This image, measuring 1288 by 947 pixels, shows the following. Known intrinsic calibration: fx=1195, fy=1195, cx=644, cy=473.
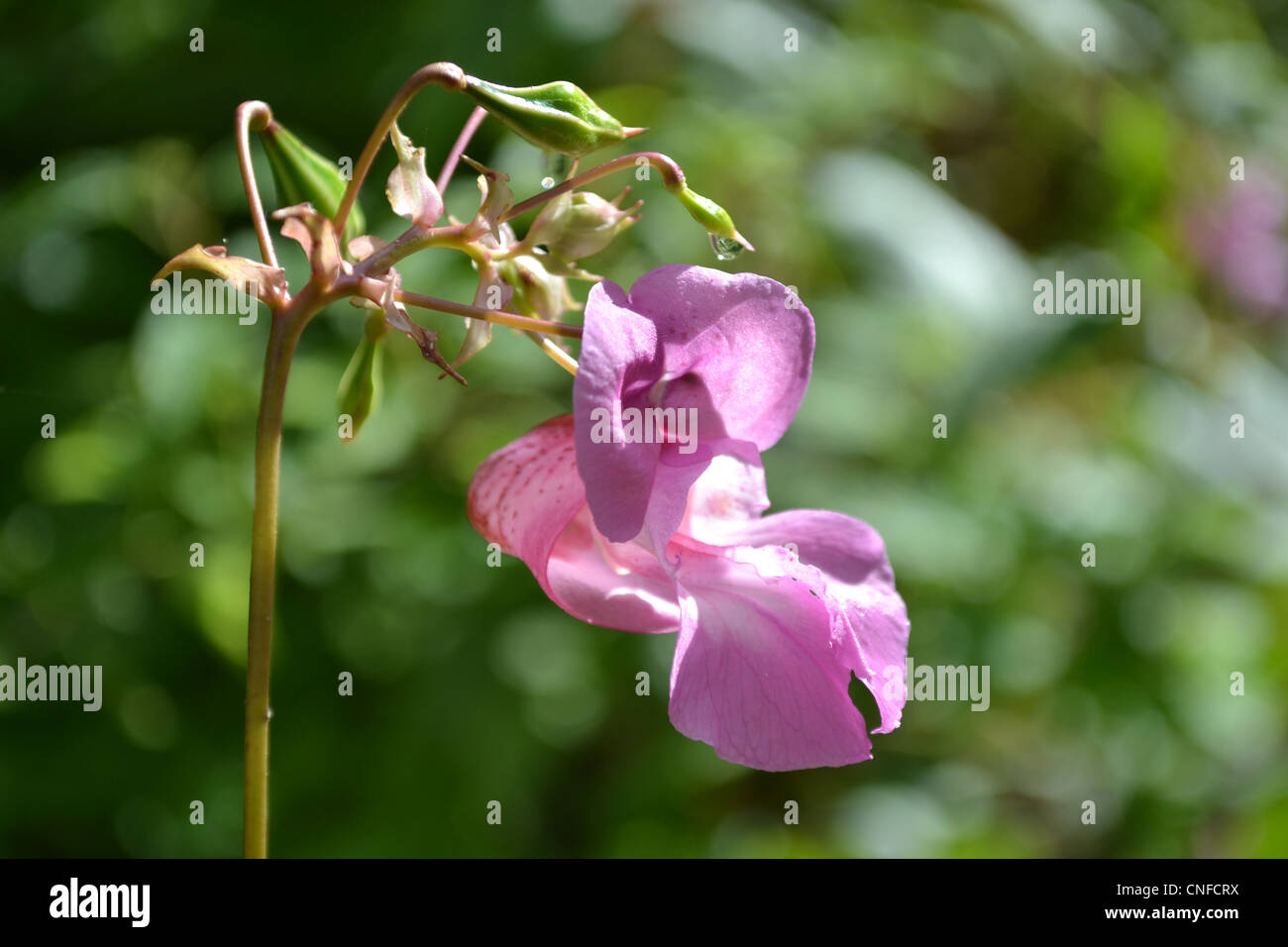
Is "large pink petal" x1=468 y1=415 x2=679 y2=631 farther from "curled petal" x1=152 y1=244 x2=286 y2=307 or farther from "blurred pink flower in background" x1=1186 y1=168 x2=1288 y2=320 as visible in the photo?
"blurred pink flower in background" x1=1186 y1=168 x2=1288 y2=320

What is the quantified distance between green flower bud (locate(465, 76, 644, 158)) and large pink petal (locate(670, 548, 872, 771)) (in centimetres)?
23

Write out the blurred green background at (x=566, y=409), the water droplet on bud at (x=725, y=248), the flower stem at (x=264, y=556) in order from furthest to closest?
the blurred green background at (x=566, y=409) < the water droplet on bud at (x=725, y=248) < the flower stem at (x=264, y=556)

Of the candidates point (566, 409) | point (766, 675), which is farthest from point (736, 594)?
point (566, 409)

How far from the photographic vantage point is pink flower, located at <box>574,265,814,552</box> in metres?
Result: 0.55

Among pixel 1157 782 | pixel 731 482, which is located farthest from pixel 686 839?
pixel 731 482

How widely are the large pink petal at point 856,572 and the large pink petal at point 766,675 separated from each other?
21 mm

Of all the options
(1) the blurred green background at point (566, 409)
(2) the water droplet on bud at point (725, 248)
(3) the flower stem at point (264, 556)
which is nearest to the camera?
(3) the flower stem at point (264, 556)

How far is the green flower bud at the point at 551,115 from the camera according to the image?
551 millimetres

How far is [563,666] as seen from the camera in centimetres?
173

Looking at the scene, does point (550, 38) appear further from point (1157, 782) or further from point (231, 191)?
point (1157, 782)

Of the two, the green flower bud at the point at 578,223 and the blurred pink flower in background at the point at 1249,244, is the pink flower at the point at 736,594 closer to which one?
the green flower bud at the point at 578,223

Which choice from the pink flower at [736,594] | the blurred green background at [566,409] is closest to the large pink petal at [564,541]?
the pink flower at [736,594]

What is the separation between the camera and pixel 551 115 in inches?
21.8

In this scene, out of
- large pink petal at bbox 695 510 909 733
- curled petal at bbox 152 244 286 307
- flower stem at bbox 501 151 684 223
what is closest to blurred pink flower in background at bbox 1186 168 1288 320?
large pink petal at bbox 695 510 909 733
